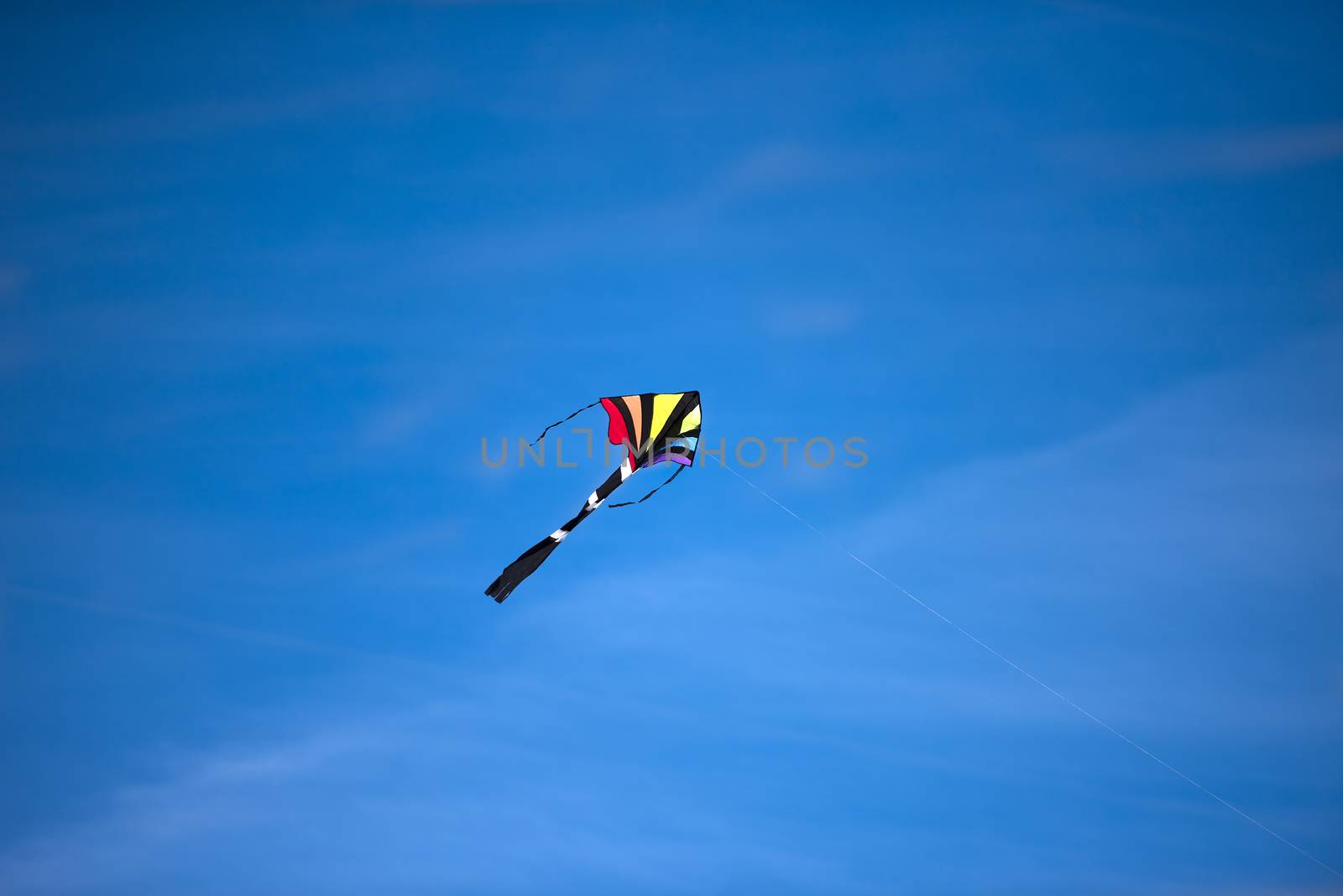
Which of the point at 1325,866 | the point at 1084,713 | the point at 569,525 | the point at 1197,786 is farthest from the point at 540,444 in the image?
the point at 1325,866

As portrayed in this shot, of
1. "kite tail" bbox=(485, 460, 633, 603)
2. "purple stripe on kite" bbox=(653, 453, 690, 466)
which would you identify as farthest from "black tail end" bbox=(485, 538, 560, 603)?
"purple stripe on kite" bbox=(653, 453, 690, 466)

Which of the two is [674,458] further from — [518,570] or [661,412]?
[518,570]

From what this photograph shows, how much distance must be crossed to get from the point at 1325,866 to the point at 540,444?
6242 millimetres

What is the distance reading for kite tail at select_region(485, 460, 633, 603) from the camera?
7.71 m

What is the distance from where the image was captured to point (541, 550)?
25.6 ft

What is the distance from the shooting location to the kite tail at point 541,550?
7.71m

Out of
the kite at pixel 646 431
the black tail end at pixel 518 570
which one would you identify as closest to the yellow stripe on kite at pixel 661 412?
the kite at pixel 646 431

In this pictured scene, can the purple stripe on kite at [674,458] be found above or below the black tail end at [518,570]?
above

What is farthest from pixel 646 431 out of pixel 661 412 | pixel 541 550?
pixel 541 550

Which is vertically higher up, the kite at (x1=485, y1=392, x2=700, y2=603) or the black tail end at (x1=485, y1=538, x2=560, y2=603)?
the kite at (x1=485, y1=392, x2=700, y2=603)

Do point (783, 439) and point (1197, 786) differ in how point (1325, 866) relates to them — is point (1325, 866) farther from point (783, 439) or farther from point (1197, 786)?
point (783, 439)

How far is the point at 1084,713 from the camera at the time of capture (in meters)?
8.98

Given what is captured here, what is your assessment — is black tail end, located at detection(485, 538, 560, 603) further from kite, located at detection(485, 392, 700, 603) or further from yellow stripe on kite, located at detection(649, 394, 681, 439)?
yellow stripe on kite, located at detection(649, 394, 681, 439)

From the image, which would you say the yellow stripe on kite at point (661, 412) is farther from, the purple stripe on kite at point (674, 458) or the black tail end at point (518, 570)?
the black tail end at point (518, 570)
